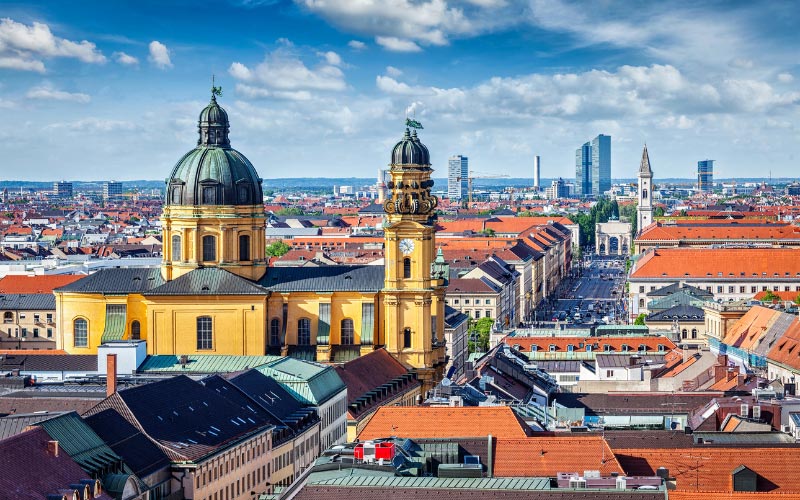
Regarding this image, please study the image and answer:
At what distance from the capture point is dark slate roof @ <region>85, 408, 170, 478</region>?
6388cm

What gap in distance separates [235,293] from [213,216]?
5.70 meters

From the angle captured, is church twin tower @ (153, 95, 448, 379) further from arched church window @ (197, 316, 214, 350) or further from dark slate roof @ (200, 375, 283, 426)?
dark slate roof @ (200, 375, 283, 426)

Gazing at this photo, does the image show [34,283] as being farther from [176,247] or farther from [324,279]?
[324,279]

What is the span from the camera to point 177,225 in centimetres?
11088

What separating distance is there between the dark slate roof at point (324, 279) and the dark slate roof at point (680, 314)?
2188 inches

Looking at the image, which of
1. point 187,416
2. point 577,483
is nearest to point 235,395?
point 187,416

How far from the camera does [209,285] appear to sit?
110 metres

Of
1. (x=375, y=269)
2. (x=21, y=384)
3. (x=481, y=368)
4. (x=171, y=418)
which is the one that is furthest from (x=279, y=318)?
(x=171, y=418)

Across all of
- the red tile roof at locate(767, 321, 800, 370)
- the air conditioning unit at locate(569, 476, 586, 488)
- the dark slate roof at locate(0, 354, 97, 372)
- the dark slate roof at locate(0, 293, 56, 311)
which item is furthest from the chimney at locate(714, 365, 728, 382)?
the dark slate roof at locate(0, 293, 56, 311)

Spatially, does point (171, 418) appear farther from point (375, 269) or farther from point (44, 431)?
point (375, 269)

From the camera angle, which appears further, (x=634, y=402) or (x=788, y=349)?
(x=788, y=349)

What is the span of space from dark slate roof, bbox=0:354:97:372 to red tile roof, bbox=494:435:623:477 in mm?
46258

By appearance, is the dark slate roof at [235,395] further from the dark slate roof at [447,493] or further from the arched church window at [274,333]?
the arched church window at [274,333]

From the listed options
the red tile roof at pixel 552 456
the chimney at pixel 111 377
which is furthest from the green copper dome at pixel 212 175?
the red tile roof at pixel 552 456
